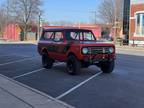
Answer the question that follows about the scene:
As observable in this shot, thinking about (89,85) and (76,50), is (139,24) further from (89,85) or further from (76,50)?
(89,85)

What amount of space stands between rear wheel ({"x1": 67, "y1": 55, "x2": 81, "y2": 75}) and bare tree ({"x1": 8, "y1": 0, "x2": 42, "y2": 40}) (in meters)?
72.4

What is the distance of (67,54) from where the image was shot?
1744cm

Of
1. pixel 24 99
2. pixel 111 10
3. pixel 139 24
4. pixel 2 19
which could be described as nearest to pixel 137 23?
pixel 139 24

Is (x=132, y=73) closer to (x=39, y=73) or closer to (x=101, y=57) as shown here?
(x=101, y=57)

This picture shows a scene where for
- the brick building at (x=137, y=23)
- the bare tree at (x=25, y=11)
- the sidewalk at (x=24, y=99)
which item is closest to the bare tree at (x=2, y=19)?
the bare tree at (x=25, y=11)

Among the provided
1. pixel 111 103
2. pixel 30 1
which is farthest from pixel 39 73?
pixel 30 1

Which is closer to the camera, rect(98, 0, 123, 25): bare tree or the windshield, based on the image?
the windshield

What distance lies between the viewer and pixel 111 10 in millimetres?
93500

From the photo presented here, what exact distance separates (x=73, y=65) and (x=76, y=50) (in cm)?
66

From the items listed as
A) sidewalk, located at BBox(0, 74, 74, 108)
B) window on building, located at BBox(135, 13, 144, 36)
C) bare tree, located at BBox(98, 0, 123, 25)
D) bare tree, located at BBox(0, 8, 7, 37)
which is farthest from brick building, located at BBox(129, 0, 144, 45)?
bare tree, located at BBox(0, 8, 7, 37)

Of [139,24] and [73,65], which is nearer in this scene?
[73,65]

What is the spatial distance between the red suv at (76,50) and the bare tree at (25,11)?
7006 centimetres

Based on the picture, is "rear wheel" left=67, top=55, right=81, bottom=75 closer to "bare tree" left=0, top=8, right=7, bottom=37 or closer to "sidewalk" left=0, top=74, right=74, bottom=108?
"sidewalk" left=0, top=74, right=74, bottom=108

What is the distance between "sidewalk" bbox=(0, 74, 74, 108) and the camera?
395 inches
